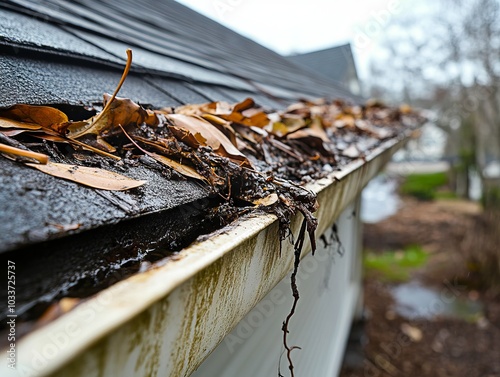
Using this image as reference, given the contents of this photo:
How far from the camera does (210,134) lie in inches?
34.0

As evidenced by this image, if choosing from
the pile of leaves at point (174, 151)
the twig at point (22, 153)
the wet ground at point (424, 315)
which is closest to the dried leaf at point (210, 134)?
the pile of leaves at point (174, 151)

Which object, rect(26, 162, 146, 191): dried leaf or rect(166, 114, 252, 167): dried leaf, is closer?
rect(26, 162, 146, 191): dried leaf

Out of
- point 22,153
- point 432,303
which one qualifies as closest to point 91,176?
point 22,153

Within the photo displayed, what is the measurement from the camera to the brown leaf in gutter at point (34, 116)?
63 cm

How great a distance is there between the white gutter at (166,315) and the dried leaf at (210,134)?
0.23 meters

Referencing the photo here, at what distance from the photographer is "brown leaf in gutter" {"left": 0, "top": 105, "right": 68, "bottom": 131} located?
63 cm

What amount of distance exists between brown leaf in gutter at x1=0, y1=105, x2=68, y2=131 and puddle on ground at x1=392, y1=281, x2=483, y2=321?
5.88 meters

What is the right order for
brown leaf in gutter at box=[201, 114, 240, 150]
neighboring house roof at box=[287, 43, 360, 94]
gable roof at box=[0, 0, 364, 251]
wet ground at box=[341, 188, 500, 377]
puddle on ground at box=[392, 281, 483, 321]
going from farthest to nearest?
neighboring house roof at box=[287, 43, 360, 94]
puddle on ground at box=[392, 281, 483, 321]
wet ground at box=[341, 188, 500, 377]
brown leaf in gutter at box=[201, 114, 240, 150]
gable roof at box=[0, 0, 364, 251]

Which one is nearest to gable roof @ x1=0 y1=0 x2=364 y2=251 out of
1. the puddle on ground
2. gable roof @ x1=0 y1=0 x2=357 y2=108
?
gable roof @ x1=0 y1=0 x2=357 y2=108

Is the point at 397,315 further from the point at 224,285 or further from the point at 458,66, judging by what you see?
the point at 458,66

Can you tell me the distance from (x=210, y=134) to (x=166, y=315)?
0.54 meters

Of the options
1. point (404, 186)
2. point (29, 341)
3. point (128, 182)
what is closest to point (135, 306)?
point (29, 341)

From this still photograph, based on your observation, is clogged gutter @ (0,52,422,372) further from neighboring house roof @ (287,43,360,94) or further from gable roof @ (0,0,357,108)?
neighboring house roof @ (287,43,360,94)

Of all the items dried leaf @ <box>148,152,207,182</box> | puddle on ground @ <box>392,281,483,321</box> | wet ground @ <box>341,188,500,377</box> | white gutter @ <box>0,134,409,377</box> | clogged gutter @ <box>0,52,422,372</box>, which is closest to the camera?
white gutter @ <box>0,134,409,377</box>
